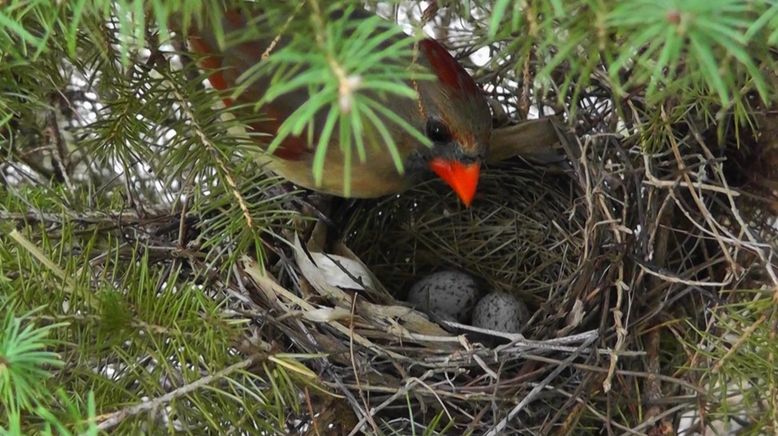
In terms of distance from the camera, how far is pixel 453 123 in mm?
1227

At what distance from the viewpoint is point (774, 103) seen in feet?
3.30

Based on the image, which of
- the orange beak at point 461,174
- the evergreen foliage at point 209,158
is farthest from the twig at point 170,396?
the orange beak at point 461,174

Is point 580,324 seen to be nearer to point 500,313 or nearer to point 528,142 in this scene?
point 500,313

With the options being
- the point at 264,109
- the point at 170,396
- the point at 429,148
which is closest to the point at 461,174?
the point at 429,148

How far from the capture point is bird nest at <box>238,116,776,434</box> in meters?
1.04

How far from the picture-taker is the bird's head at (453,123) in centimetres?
121

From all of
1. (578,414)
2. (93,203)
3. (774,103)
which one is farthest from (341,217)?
(774,103)

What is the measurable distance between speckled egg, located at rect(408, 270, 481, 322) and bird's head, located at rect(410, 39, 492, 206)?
183 millimetres

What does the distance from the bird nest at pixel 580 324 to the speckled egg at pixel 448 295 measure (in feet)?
0.43

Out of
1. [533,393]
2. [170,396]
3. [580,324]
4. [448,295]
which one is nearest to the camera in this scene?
[170,396]

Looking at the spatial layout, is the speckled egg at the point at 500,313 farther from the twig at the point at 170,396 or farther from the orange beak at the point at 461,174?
the twig at the point at 170,396

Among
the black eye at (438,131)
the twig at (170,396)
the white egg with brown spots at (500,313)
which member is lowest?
the white egg with brown spots at (500,313)

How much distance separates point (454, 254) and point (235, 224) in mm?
726

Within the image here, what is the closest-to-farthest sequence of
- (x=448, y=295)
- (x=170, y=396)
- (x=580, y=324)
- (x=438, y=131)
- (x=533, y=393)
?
(x=170, y=396) < (x=533, y=393) < (x=580, y=324) < (x=438, y=131) < (x=448, y=295)
